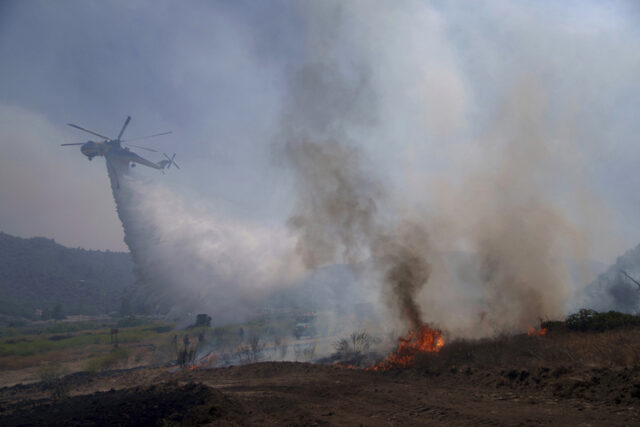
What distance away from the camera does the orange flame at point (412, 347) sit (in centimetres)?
2119

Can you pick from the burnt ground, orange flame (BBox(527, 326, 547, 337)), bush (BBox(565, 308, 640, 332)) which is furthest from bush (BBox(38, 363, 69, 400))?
bush (BBox(565, 308, 640, 332))

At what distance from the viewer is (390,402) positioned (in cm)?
1417

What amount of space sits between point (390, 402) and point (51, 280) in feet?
514

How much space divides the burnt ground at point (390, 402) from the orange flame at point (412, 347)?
5.15 feet

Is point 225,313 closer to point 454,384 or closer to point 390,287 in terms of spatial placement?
point 390,287

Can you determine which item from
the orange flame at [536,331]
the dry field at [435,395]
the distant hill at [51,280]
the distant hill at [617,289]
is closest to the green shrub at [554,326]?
the orange flame at [536,331]

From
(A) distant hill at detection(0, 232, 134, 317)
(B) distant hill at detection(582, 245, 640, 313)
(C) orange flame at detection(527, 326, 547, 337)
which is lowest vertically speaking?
(C) orange flame at detection(527, 326, 547, 337)

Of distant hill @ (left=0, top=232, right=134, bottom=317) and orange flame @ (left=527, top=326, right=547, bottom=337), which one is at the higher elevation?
distant hill @ (left=0, top=232, right=134, bottom=317)

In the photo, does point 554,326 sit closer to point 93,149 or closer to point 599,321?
point 599,321

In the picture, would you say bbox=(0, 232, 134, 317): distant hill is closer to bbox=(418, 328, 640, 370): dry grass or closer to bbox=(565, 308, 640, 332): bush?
bbox=(418, 328, 640, 370): dry grass

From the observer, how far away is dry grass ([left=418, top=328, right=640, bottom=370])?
1435 centimetres

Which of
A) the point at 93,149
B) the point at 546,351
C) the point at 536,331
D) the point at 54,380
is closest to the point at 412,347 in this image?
the point at 536,331

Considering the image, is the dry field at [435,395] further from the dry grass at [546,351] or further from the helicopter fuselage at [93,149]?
the helicopter fuselage at [93,149]

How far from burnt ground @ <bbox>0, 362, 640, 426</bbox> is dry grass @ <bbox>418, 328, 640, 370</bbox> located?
46.3 inches
